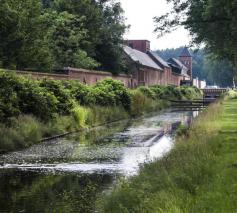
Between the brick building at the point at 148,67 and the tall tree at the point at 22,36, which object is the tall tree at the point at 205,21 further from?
the brick building at the point at 148,67

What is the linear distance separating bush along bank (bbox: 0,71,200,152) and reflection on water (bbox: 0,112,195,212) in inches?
40.5

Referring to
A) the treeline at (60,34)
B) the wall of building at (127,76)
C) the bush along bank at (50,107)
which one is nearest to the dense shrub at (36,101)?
the bush along bank at (50,107)

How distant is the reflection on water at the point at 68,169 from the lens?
11.9 meters

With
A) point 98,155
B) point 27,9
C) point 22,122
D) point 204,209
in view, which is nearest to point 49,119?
point 22,122

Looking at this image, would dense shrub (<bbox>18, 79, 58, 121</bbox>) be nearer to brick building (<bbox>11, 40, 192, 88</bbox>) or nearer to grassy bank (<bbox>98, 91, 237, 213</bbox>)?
brick building (<bbox>11, 40, 192, 88</bbox>)

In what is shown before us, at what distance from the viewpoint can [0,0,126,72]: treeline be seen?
150ft

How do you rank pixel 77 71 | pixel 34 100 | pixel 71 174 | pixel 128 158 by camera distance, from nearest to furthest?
1. pixel 71 174
2. pixel 128 158
3. pixel 34 100
4. pixel 77 71

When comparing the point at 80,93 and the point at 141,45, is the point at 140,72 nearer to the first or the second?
the point at 141,45

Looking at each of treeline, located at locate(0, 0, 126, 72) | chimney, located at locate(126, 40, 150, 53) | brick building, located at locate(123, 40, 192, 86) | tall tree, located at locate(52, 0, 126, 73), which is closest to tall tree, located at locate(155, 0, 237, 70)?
treeline, located at locate(0, 0, 126, 72)

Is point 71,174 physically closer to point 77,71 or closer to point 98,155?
point 98,155

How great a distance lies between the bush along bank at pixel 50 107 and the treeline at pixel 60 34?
744cm

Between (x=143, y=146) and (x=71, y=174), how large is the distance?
8116mm

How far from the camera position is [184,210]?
8289mm

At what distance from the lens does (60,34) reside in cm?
5819
